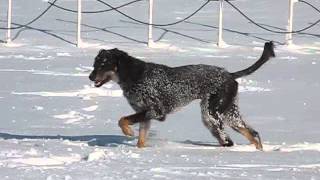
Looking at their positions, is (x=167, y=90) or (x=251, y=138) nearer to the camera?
(x=167, y=90)

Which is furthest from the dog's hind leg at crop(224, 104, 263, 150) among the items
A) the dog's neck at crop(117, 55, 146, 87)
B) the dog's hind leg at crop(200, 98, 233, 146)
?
the dog's neck at crop(117, 55, 146, 87)

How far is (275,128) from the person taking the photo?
10.5m

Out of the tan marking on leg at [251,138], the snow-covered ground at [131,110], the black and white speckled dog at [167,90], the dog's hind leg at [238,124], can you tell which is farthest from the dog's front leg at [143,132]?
the tan marking on leg at [251,138]

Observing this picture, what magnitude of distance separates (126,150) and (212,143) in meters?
1.73

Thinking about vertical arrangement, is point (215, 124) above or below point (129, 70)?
below

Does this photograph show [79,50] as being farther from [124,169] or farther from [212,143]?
[124,169]

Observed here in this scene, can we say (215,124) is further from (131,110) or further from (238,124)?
(131,110)

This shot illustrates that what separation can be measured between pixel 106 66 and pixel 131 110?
10.4ft

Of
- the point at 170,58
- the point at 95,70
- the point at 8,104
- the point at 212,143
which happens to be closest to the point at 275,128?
the point at 212,143

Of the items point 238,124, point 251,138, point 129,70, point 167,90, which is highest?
point 129,70

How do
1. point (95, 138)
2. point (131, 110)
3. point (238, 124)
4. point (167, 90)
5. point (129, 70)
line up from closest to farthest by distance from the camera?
point (167, 90) → point (129, 70) → point (238, 124) → point (95, 138) → point (131, 110)

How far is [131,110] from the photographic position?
38.7ft

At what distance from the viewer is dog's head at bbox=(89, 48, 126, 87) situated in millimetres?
8656

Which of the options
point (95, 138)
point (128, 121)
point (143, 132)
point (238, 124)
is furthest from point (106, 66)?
point (238, 124)
